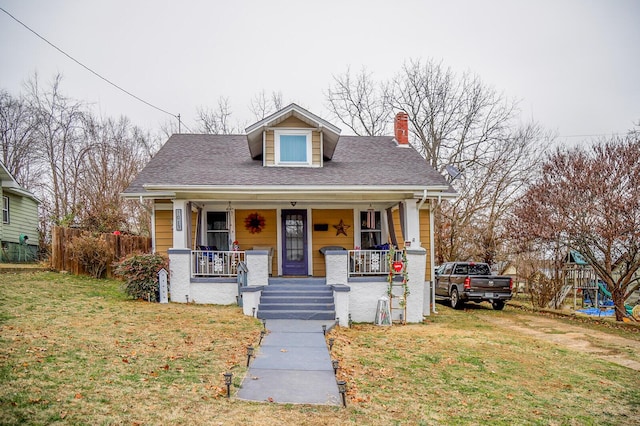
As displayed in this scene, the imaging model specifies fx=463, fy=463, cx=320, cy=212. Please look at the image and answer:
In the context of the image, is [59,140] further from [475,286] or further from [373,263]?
[475,286]

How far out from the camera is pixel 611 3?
10.5 meters

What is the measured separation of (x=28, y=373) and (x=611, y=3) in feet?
42.6

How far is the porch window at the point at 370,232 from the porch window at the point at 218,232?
4282 millimetres

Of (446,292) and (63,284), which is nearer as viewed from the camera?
(63,284)

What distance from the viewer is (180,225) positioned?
1241 centimetres

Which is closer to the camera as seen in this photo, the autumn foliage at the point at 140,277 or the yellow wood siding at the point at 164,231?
the autumn foliage at the point at 140,277

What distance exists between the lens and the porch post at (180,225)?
12.4m

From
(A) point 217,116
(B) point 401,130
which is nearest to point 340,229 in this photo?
(B) point 401,130

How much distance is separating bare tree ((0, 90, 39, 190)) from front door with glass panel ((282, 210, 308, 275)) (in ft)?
65.3

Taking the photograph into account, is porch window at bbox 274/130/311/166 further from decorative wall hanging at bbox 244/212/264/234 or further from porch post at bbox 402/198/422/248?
porch post at bbox 402/198/422/248

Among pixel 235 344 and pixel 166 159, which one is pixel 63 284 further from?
pixel 235 344

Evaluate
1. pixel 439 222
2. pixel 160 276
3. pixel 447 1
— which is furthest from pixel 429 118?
pixel 160 276

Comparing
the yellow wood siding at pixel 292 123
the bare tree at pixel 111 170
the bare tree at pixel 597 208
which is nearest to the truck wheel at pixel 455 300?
the bare tree at pixel 597 208

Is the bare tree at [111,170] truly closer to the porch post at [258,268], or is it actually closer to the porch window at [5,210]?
the porch window at [5,210]
